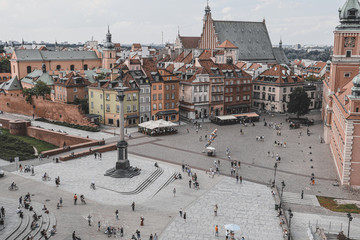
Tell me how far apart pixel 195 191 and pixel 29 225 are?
17.3 metres

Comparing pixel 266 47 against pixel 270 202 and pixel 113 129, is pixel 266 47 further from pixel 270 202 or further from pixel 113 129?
pixel 270 202

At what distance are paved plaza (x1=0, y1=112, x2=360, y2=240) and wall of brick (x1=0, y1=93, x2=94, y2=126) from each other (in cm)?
1303

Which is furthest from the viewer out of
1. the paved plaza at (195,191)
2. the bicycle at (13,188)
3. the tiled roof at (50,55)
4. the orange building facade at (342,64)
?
the tiled roof at (50,55)

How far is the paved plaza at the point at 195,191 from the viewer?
3341 centimetres

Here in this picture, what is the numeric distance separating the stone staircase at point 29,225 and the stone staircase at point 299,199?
23.0 meters

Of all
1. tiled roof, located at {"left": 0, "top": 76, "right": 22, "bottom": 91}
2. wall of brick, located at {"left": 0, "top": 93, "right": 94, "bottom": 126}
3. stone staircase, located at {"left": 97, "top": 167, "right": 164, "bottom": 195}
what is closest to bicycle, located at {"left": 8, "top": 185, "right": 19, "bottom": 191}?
stone staircase, located at {"left": 97, "top": 167, "right": 164, "bottom": 195}

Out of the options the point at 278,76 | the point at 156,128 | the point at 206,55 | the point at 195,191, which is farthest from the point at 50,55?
the point at 195,191

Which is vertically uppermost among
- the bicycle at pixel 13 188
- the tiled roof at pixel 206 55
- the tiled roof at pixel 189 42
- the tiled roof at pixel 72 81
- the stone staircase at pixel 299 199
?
the tiled roof at pixel 189 42

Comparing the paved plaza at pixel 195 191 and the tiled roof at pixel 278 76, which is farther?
the tiled roof at pixel 278 76

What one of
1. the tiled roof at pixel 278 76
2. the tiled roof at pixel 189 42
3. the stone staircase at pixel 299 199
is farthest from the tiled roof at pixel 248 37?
the stone staircase at pixel 299 199

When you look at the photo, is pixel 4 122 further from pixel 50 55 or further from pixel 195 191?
pixel 195 191

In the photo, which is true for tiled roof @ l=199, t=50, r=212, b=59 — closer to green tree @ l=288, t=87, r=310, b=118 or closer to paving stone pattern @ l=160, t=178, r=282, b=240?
green tree @ l=288, t=87, r=310, b=118

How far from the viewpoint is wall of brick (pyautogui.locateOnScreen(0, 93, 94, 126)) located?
73625 millimetres

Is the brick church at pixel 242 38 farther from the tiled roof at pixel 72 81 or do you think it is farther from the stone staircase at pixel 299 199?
the stone staircase at pixel 299 199
